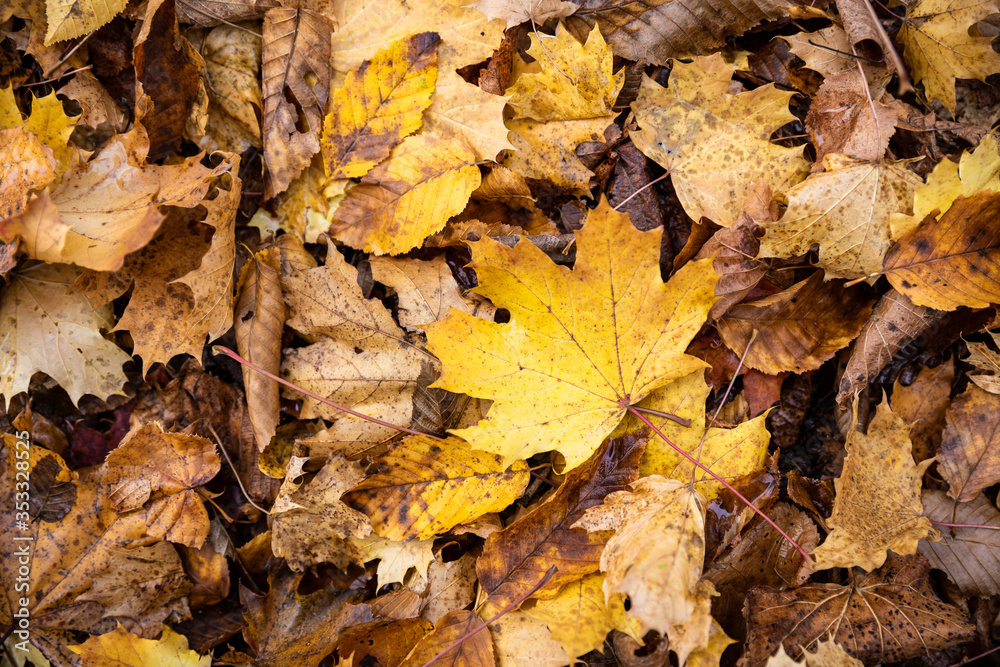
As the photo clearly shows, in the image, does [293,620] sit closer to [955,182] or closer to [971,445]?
[971,445]

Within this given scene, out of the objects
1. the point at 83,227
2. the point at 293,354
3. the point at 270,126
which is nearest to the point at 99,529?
the point at 293,354

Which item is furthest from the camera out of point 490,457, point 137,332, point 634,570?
point 137,332

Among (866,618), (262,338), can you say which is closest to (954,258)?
(866,618)

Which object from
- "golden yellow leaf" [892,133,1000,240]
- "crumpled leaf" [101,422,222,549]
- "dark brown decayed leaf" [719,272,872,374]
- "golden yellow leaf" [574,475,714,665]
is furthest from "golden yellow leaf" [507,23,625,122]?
"crumpled leaf" [101,422,222,549]

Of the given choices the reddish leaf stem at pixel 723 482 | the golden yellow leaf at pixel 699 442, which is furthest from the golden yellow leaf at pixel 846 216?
the reddish leaf stem at pixel 723 482

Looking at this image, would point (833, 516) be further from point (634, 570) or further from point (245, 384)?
point (245, 384)

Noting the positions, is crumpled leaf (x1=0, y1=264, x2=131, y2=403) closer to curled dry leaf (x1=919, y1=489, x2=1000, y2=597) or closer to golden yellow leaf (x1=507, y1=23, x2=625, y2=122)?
golden yellow leaf (x1=507, y1=23, x2=625, y2=122)

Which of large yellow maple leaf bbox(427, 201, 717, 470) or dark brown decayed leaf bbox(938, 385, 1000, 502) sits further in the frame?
dark brown decayed leaf bbox(938, 385, 1000, 502)
